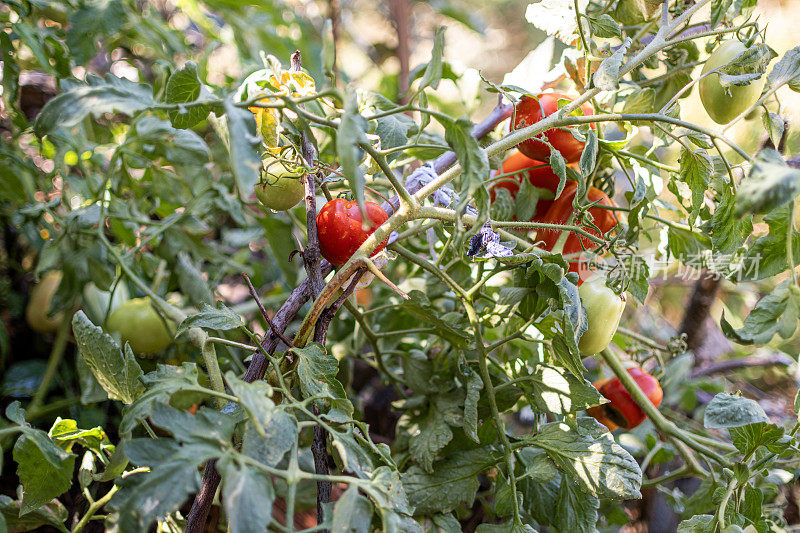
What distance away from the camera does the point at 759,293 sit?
1.03 m

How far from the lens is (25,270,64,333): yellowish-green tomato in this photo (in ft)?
2.01

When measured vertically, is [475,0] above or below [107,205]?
above

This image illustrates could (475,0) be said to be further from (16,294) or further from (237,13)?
(16,294)

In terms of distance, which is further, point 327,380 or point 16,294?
point 16,294

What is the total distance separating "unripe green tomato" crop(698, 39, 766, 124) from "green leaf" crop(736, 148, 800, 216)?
0.47ft

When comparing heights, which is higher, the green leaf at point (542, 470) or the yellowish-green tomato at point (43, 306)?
the green leaf at point (542, 470)

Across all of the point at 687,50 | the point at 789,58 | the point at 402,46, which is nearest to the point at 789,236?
the point at 789,58

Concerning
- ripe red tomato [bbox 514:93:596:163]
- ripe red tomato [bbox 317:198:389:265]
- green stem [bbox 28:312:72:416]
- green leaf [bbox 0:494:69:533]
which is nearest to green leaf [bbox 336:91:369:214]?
ripe red tomato [bbox 317:198:389:265]

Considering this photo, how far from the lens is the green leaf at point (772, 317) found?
34 cm

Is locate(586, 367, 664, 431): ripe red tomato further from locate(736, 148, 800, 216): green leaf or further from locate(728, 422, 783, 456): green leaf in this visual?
locate(736, 148, 800, 216): green leaf

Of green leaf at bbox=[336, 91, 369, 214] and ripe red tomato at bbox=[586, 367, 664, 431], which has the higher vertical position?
green leaf at bbox=[336, 91, 369, 214]

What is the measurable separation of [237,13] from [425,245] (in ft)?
1.81

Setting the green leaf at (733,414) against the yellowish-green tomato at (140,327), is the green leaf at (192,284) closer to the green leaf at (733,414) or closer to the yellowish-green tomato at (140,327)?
the yellowish-green tomato at (140,327)

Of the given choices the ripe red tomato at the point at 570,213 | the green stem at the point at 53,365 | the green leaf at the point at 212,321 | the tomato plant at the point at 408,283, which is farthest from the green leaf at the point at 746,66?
the green stem at the point at 53,365
